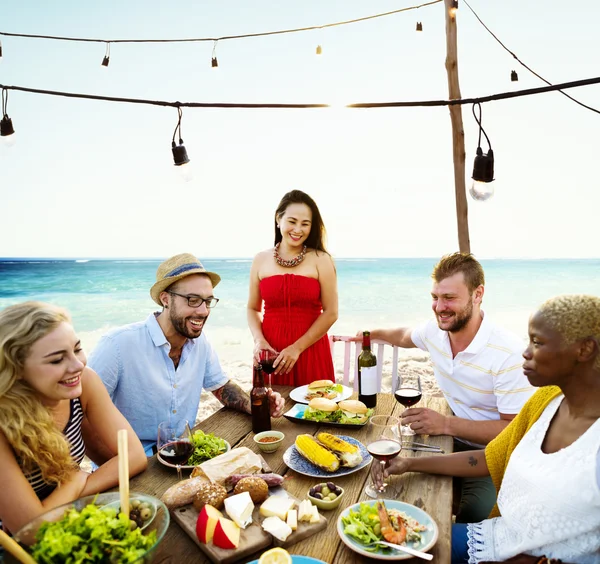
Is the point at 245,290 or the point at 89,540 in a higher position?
the point at 89,540

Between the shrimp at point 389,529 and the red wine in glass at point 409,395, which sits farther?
the red wine in glass at point 409,395

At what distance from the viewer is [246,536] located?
1233 mm

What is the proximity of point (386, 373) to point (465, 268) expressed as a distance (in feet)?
17.0

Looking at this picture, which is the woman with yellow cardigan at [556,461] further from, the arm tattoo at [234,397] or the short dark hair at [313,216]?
the short dark hair at [313,216]

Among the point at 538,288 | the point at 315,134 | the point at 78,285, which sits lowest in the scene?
the point at 538,288

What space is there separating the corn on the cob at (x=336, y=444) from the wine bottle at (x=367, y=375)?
1.79 ft

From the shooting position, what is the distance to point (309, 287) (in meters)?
3.33

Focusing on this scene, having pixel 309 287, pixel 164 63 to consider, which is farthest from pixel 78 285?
pixel 309 287

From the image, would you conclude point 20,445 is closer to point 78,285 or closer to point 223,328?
point 223,328

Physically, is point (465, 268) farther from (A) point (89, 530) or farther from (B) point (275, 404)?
(A) point (89, 530)

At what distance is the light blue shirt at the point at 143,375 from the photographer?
221 centimetres

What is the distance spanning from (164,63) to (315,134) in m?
9.95

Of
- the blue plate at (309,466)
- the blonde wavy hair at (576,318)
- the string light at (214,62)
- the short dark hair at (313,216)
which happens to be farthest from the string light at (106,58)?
the blonde wavy hair at (576,318)

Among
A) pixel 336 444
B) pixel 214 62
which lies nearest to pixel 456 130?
pixel 214 62
